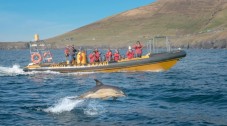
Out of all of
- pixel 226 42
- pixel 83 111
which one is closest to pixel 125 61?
pixel 83 111

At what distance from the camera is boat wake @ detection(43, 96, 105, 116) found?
17469 mm

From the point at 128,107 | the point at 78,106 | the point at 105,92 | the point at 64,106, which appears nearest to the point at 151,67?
the point at 128,107

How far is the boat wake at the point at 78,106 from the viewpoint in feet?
57.3

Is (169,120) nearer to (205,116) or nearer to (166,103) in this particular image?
(205,116)

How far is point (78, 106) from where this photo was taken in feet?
60.5

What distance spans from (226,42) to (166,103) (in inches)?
5587

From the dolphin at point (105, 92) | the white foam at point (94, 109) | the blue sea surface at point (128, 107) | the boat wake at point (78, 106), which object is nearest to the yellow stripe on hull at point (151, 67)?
the blue sea surface at point (128, 107)

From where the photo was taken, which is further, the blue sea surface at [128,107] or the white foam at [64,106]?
the white foam at [64,106]

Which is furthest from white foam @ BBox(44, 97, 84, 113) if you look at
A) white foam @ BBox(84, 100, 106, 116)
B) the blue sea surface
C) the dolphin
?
the dolphin

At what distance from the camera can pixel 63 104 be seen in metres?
18.9

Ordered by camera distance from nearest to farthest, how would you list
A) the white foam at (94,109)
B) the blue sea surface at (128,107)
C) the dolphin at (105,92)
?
the blue sea surface at (128,107) < the white foam at (94,109) < the dolphin at (105,92)

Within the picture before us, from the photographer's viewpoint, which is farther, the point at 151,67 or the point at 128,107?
the point at 151,67

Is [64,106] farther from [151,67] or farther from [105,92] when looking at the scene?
[151,67]

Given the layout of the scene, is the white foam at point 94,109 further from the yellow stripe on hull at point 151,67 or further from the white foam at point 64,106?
A: the yellow stripe on hull at point 151,67
